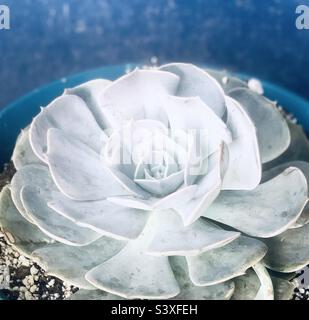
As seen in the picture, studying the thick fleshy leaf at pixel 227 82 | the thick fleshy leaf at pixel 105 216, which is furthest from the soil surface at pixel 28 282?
the thick fleshy leaf at pixel 227 82

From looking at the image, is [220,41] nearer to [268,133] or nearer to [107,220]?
[268,133]

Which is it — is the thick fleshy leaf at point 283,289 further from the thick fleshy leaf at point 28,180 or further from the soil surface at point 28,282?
the thick fleshy leaf at point 28,180

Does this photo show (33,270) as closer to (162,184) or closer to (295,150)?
(162,184)

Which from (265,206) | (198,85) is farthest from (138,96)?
(265,206)

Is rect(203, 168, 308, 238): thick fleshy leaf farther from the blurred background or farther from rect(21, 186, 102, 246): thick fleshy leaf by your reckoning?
the blurred background

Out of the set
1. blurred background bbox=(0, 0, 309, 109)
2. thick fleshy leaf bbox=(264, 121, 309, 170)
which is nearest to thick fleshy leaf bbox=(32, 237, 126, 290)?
thick fleshy leaf bbox=(264, 121, 309, 170)
